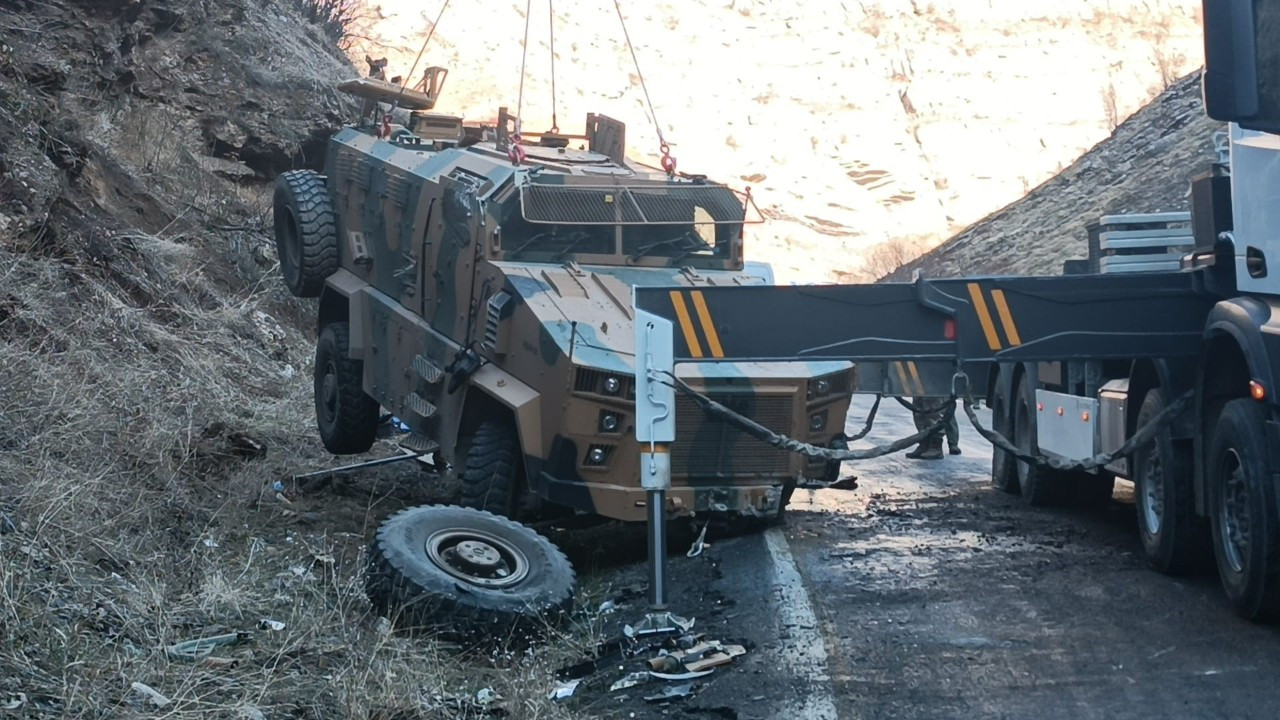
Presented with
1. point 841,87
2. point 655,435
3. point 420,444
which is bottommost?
point 420,444

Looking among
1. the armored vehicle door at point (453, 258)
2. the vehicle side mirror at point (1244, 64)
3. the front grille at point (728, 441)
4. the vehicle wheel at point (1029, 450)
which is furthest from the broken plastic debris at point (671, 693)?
the vehicle wheel at point (1029, 450)

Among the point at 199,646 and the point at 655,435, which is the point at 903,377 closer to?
the point at 655,435

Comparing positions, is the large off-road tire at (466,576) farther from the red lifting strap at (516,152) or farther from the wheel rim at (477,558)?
the red lifting strap at (516,152)

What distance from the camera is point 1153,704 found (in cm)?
595

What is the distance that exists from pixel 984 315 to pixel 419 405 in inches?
178

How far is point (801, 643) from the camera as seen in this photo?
23.1 feet

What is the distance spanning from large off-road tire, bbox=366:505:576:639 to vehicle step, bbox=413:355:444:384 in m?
2.05

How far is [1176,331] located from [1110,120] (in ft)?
132

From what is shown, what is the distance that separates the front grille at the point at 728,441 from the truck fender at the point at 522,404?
79 cm

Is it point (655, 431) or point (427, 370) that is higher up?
point (427, 370)

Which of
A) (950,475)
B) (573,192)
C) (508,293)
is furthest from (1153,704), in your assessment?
(950,475)

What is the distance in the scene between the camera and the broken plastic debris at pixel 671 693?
635 centimetres

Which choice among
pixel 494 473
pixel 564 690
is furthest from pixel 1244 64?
pixel 494 473

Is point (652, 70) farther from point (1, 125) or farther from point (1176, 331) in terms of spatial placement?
point (1176, 331)
